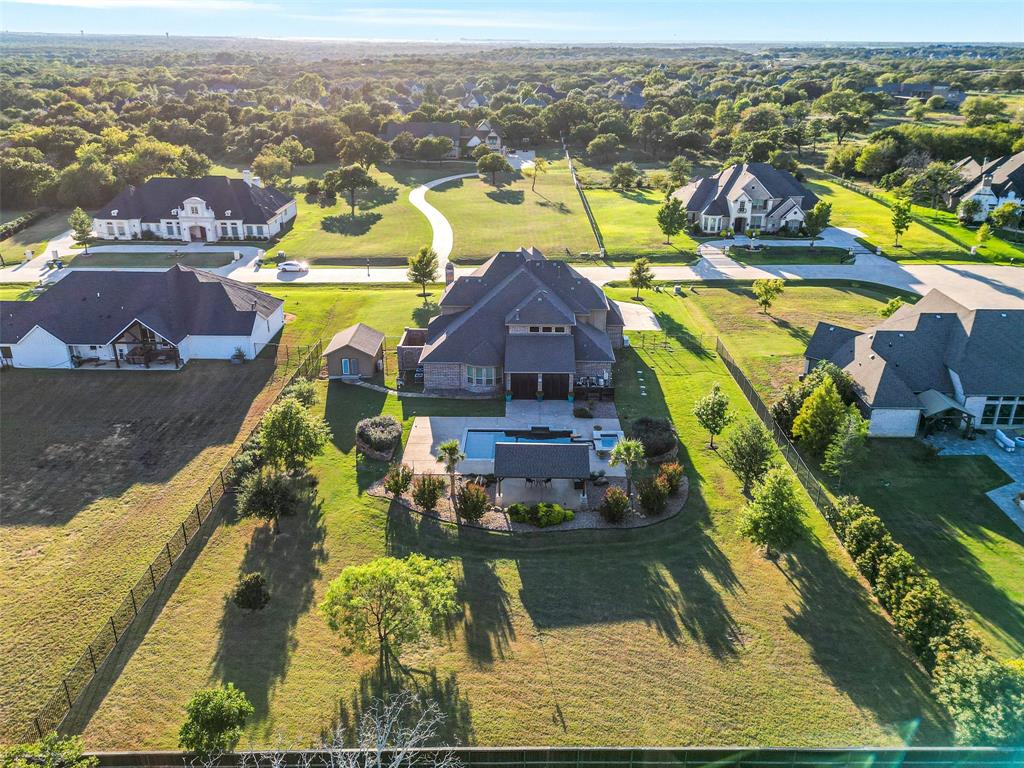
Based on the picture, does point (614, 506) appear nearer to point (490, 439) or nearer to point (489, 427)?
point (490, 439)

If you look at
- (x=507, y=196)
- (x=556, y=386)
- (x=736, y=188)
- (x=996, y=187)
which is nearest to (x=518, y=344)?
(x=556, y=386)

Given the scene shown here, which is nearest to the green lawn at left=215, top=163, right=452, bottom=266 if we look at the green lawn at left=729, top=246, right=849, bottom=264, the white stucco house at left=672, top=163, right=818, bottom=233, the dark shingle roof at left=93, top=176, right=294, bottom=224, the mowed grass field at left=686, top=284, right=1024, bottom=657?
the dark shingle roof at left=93, top=176, right=294, bottom=224

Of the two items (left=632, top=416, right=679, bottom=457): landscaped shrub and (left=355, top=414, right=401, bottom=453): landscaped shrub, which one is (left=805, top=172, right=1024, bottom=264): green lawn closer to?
(left=632, top=416, right=679, bottom=457): landscaped shrub

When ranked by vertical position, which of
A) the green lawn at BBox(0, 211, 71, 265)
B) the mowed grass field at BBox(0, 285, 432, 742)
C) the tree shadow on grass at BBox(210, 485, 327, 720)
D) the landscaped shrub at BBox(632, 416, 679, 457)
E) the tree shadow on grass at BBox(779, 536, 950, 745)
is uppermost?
the landscaped shrub at BBox(632, 416, 679, 457)

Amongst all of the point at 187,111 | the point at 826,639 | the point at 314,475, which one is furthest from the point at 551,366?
the point at 187,111

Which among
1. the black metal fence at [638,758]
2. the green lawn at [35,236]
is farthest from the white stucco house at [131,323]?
the black metal fence at [638,758]

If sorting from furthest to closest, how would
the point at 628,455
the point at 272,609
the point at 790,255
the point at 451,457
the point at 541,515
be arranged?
the point at 790,255 → the point at 451,457 → the point at 628,455 → the point at 541,515 → the point at 272,609

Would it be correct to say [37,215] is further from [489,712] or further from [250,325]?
[489,712]

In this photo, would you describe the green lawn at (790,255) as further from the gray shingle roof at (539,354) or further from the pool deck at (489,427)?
the pool deck at (489,427)
